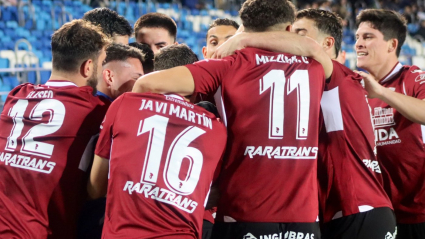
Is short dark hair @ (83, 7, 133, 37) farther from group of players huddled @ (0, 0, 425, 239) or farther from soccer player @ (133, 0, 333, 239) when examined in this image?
soccer player @ (133, 0, 333, 239)

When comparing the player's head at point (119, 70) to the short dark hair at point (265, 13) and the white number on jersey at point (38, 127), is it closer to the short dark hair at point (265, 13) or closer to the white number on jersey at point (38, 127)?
the white number on jersey at point (38, 127)

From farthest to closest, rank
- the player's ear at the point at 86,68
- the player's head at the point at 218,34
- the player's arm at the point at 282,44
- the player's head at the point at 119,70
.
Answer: the player's head at the point at 218,34 → the player's head at the point at 119,70 → the player's ear at the point at 86,68 → the player's arm at the point at 282,44

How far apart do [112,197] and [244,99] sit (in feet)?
3.18

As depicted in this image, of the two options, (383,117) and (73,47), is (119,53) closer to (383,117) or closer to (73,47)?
(73,47)

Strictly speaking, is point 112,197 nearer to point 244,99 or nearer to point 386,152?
point 244,99

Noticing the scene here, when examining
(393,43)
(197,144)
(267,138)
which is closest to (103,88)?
(197,144)

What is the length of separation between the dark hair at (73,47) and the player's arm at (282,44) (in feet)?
2.90

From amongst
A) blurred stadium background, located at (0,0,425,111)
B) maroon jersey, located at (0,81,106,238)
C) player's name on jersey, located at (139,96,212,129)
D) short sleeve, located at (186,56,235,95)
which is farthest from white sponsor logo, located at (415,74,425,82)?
blurred stadium background, located at (0,0,425,111)

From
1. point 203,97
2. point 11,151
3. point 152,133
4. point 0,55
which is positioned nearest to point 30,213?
point 11,151

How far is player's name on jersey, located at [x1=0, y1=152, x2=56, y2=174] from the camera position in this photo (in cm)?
324

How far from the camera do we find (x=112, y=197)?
111 inches

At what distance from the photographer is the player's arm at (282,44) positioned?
3365 millimetres

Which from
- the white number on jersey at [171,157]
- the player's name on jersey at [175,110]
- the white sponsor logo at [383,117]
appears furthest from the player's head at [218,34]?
the white number on jersey at [171,157]

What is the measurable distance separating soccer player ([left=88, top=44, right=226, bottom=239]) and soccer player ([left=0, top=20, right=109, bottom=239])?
403 millimetres
